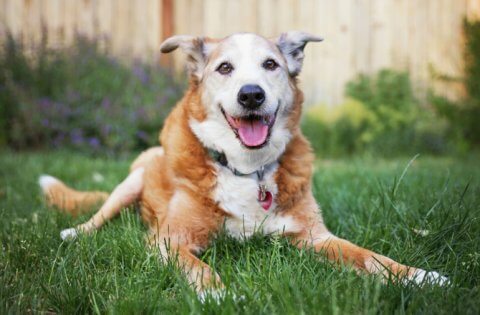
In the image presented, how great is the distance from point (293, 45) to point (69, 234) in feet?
5.80

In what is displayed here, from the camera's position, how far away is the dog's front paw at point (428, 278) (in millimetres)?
2039

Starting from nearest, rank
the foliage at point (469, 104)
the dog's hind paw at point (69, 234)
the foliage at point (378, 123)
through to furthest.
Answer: the dog's hind paw at point (69, 234) → the foliage at point (378, 123) → the foliage at point (469, 104)

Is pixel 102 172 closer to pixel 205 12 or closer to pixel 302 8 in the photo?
pixel 205 12

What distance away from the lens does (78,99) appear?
7.12m

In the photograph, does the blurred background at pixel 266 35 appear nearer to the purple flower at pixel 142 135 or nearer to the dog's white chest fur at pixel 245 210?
the purple flower at pixel 142 135

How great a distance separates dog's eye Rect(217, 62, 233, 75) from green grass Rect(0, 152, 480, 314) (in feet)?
3.22

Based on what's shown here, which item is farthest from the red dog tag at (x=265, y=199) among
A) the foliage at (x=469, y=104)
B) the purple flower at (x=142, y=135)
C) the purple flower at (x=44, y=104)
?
the foliage at (x=469, y=104)

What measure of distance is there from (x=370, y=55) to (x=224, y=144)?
6.27 m

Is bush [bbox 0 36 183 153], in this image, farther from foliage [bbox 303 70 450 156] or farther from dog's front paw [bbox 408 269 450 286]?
dog's front paw [bbox 408 269 450 286]

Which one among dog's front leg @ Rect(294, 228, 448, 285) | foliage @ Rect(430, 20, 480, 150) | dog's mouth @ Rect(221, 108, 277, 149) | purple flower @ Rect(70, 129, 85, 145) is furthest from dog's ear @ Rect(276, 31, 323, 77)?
foliage @ Rect(430, 20, 480, 150)

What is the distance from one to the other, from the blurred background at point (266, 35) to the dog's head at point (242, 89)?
3.91m

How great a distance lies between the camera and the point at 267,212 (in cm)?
289

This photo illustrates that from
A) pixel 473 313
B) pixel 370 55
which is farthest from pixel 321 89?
pixel 473 313

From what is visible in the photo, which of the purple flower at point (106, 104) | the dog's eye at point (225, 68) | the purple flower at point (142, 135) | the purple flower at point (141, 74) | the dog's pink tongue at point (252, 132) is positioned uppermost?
the dog's eye at point (225, 68)
